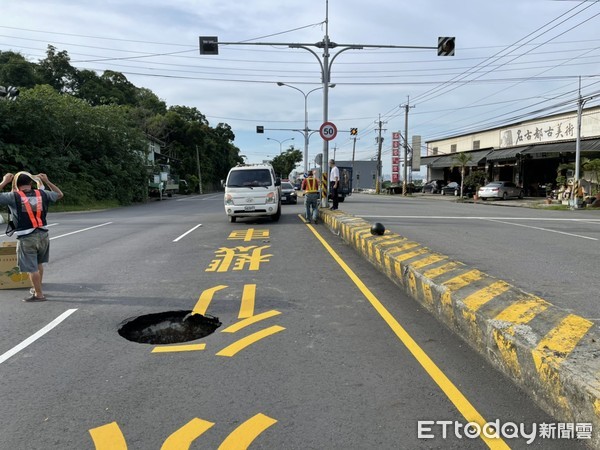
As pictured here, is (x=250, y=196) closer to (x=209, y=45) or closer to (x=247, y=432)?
(x=209, y=45)

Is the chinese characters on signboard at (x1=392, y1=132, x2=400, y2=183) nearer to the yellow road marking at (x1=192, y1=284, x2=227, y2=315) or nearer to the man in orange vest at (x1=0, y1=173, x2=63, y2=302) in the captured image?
the yellow road marking at (x1=192, y1=284, x2=227, y2=315)

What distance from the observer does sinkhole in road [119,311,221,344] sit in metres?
4.82

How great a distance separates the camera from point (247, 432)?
9.80ft

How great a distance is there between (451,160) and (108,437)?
46612mm

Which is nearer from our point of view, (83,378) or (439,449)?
(439,449)

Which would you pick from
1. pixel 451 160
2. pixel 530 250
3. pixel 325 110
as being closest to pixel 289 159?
pixel 451 160

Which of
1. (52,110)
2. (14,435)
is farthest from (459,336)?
(52,110)

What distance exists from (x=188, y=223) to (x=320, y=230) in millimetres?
5109

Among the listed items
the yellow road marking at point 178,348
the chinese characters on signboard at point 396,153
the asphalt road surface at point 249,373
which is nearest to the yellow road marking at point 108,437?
the asphalt road surface at point 249,373

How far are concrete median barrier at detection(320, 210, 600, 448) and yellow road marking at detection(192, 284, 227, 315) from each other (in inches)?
106

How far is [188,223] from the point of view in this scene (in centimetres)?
1611

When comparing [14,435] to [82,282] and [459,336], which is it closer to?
[459,336]

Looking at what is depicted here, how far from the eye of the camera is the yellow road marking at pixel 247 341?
170 inches

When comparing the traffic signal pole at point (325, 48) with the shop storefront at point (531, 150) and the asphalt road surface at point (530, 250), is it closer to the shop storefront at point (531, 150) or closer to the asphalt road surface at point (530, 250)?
the asphalt road surface at point (530, 250)
